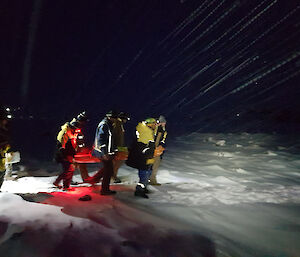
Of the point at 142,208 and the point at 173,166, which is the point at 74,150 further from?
the point at 173,166

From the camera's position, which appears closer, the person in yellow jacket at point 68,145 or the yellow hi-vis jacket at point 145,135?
the yellow hi-vis jacket at point 145,135

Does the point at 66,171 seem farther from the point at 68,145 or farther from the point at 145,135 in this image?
the point at 145,135

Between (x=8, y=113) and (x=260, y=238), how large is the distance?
16.1 ft

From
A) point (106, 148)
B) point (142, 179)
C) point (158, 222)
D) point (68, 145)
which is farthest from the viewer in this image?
point (68, 145)

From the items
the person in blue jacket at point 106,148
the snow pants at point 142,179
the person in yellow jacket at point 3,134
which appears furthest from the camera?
the snow pants at point 142,179

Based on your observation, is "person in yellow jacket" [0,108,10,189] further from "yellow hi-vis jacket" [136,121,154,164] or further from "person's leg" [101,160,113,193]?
"yellow hi-vis jacket" [136,121,154,164]

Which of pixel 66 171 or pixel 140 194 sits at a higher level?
pixel 66 171

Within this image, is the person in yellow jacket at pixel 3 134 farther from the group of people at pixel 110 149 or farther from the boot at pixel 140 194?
the boot at pixel 140 194

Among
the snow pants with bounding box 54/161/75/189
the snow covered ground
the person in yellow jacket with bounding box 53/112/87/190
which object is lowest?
→ the snow covered ground

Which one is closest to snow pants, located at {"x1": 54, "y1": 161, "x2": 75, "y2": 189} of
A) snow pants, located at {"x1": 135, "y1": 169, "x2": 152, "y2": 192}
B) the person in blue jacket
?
the person in blue jacket

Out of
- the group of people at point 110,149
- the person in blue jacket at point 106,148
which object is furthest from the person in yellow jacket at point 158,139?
the person in blue jacket at point 106,148

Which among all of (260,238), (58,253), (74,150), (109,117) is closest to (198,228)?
(260,238)

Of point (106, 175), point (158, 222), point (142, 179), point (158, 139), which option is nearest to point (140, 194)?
point (142, 179)

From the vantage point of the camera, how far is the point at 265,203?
17.5 feet
